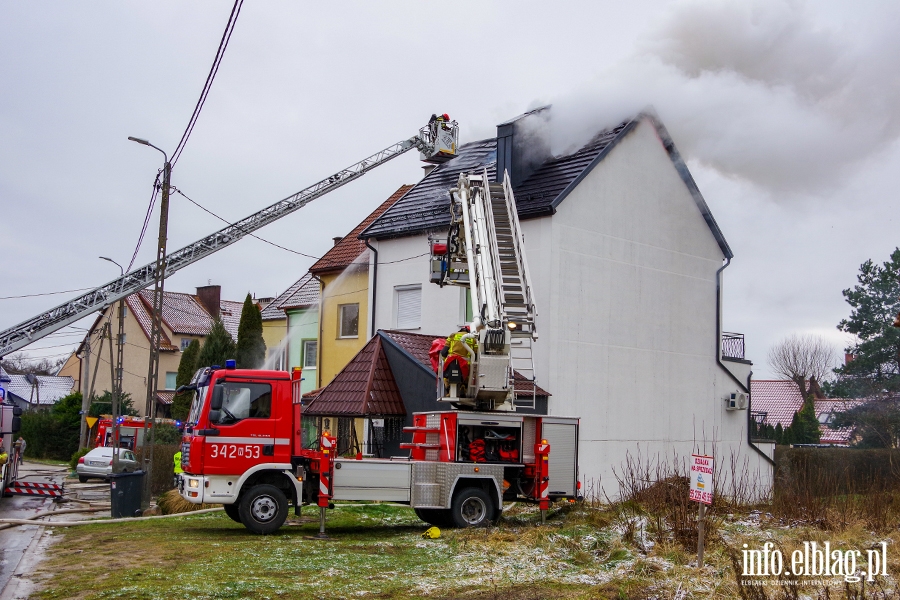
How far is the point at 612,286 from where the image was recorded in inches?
891

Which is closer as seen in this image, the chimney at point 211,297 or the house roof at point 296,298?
the house roof at point 296,298

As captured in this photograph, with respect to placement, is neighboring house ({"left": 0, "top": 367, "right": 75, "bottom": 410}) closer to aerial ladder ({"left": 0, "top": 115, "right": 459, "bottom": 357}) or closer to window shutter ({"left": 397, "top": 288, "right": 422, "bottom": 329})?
aerial ladder ({"left": 0, "top": 115, "right": 459, "bottom": 357})

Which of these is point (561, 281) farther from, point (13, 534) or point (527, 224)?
point (13, 534)

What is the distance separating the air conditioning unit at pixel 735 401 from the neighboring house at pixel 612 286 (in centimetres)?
16

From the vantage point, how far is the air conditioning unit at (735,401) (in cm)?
2556

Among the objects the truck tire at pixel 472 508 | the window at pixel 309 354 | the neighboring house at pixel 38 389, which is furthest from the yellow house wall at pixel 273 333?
the neighboring house at pixel 38 389

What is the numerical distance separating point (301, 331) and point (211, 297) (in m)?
37.0

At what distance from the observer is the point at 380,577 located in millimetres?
10086

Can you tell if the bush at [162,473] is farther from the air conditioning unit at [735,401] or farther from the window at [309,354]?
the air conditioning unit at [735,401]

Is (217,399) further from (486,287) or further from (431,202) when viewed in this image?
(431,202)

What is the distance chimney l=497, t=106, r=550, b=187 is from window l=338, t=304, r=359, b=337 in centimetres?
731

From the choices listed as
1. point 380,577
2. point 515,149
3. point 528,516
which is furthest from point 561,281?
point 380,577

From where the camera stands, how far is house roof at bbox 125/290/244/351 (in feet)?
193

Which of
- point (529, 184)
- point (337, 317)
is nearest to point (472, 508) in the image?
point (529, 184)
